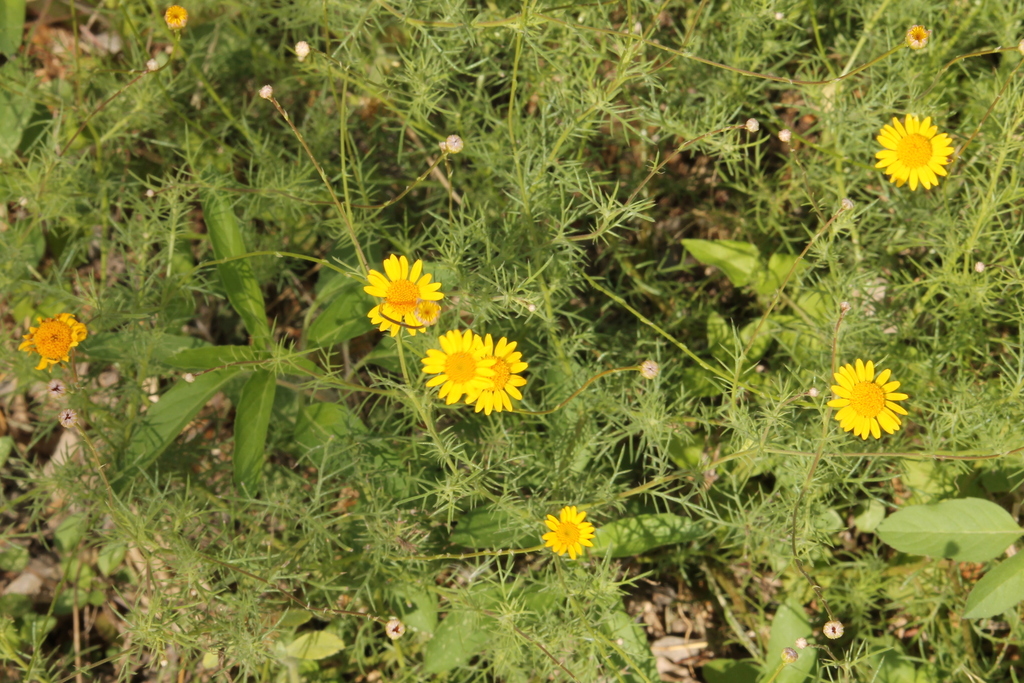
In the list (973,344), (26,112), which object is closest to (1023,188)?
(973,344)

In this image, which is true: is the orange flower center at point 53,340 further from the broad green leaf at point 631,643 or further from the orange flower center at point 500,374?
the broad green leaf at point 631,643

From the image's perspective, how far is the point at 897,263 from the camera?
→ 2566 millimetres

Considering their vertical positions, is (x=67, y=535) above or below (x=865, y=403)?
below

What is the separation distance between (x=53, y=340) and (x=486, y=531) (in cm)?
127

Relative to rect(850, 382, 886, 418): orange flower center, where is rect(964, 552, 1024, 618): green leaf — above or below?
below

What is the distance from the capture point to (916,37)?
1858 millimetres

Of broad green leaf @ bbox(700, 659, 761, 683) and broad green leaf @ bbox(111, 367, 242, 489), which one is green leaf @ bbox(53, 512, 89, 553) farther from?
broad green leaf @ bbox(700, 659, 761, 683)

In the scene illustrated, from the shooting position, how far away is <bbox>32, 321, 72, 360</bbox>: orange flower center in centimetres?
198

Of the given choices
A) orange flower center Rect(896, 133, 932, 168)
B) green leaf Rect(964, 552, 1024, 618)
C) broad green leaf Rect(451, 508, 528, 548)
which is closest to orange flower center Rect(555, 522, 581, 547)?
broad green leaf Rect(451, 508, 528, 548)

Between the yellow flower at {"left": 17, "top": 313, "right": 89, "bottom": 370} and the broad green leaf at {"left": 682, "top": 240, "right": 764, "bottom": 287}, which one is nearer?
the yellow flower at {"left": 17, "top": 313, "right": 89, "bottom": 370}

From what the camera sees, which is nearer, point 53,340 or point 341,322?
point 53,340

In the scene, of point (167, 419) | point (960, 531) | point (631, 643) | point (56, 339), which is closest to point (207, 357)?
point (167, 419)

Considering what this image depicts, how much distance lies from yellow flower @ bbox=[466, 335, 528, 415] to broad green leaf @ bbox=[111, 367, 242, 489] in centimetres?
88

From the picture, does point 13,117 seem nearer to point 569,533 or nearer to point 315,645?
point 315,645
